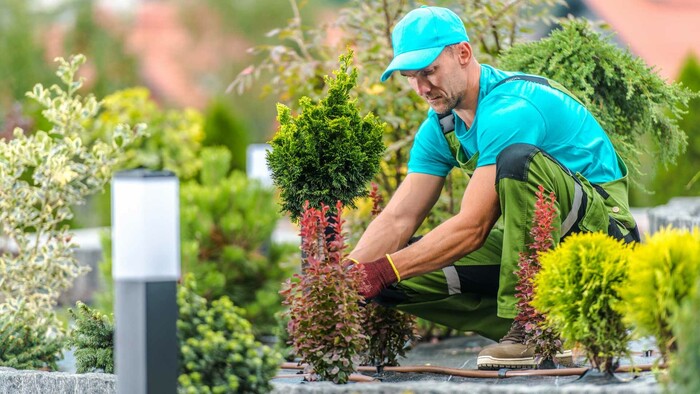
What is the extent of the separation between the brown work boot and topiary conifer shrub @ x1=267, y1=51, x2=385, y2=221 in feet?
2.61

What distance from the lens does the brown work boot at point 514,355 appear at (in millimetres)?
4277

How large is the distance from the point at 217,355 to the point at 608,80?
2.65 metres

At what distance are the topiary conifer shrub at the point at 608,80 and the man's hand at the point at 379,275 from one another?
1.51 m

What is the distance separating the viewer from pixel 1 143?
17.3 ft

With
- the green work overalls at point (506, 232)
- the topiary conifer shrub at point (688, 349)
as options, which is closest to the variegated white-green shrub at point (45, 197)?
the green work overalls at point (506, 232)

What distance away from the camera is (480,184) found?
14.0 feet

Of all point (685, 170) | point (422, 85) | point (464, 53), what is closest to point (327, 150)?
point (422, 85)

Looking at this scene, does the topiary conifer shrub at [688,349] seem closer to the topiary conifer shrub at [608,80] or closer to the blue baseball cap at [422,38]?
the blue baseball cap at [422,38]

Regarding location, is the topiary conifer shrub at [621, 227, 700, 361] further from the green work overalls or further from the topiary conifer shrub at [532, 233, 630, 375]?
the green work overalls

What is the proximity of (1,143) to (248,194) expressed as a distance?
144 inches

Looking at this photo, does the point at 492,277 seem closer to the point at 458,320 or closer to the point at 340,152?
the point at 458,320

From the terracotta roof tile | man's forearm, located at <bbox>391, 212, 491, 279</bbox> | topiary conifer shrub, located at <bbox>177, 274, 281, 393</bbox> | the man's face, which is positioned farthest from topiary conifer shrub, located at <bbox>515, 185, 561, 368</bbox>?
the terracotta roof tile

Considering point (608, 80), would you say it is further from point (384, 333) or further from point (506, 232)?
point (384, 333)

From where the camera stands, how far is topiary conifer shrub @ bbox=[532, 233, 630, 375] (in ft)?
11.6
